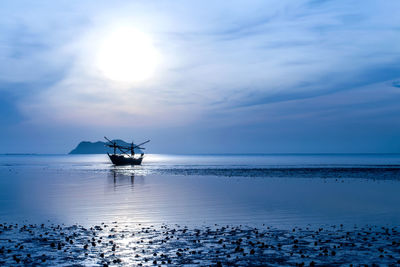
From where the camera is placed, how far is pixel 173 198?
37.5m

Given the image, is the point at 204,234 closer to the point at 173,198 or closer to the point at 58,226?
the point at 58,226

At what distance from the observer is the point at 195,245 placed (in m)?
17.2

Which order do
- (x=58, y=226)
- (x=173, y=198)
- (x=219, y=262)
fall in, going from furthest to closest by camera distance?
(x=173, y=198) < (x=58, y=226) < (x=219, y=262)

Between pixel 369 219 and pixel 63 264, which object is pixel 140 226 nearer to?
pixel 63 264

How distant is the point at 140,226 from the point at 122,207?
925 cm

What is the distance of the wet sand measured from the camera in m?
14.6

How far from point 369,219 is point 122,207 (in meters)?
18.7

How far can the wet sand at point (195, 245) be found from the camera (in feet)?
48.0

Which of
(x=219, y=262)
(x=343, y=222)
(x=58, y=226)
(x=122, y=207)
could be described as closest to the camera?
(x=219, y=262)

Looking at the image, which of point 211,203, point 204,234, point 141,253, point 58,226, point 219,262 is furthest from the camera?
point 211,203

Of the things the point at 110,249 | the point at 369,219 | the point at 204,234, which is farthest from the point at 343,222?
the point at 110,249

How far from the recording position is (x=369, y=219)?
24.7m

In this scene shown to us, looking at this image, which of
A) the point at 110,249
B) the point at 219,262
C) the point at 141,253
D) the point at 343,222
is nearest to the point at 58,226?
the point at 110,249

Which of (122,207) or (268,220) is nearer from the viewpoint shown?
(268,220)
